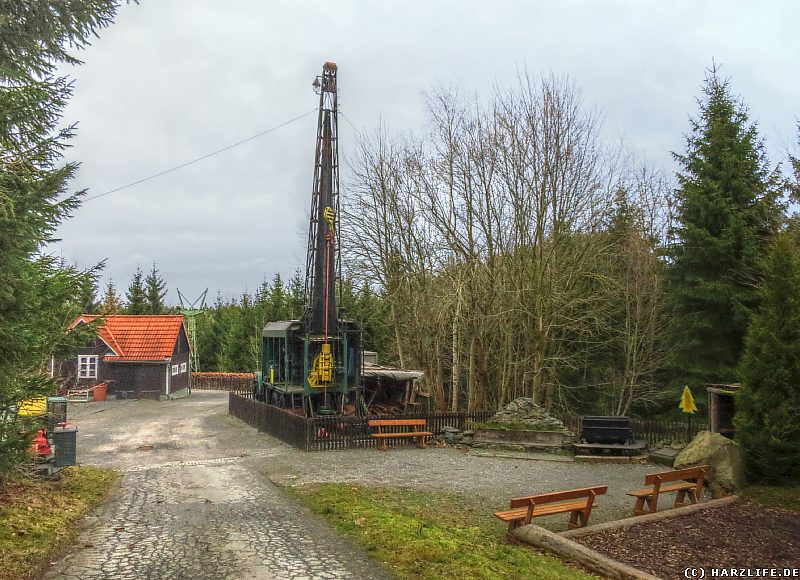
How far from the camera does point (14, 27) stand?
6047 mm

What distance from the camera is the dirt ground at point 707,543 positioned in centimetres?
811

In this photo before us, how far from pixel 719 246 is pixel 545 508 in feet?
52.2

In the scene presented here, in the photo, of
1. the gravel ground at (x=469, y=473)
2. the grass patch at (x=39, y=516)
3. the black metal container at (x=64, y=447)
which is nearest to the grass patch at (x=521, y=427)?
the gravel ground at (x=469, y=473)

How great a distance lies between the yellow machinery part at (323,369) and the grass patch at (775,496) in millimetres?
12570

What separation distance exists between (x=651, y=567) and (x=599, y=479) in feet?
21.2

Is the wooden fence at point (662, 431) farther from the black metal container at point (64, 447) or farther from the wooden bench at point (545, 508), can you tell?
the black metal container at point (64, 447)

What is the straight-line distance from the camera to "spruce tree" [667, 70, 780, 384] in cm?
2159

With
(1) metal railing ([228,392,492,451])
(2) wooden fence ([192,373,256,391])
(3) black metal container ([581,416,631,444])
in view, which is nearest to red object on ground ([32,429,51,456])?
(1) metal railing ([228,392,492,451])

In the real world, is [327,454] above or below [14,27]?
below

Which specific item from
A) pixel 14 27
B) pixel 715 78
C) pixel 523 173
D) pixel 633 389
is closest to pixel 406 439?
pixel 523 173

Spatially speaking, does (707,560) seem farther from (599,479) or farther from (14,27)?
(14,27)

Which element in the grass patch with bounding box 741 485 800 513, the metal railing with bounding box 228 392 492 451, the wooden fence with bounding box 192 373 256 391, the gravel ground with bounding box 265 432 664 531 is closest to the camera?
the grass patch with bounding box 741 485 800 513

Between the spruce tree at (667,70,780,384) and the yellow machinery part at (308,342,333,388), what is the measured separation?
1264cm

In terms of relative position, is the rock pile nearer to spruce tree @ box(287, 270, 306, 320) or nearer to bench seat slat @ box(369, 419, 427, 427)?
bench seat slat @ box(369, 419, 427, 427)
